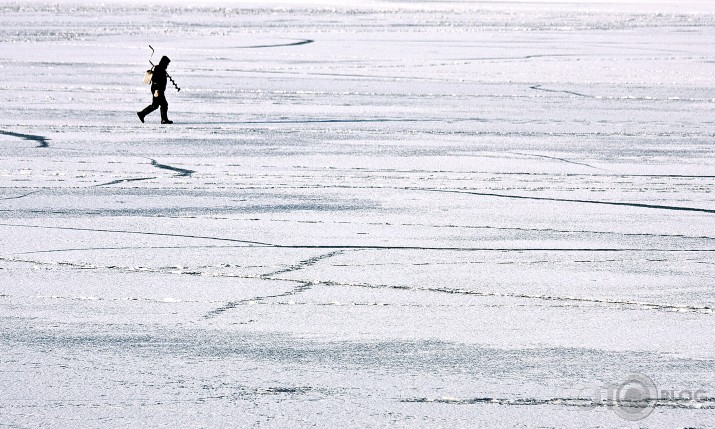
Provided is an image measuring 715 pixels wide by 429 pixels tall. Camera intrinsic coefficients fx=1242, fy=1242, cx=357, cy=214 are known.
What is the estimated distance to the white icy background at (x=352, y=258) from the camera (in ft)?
17.6

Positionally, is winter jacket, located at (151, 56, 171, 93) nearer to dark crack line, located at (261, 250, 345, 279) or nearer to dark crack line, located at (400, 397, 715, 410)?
dark crack line, located at (261, 250, 345, 279)

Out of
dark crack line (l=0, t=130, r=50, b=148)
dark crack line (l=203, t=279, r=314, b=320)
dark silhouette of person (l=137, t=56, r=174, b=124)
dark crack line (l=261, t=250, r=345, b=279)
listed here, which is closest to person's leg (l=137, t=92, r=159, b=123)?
dark silhouette of person (l=137, t=56, r=174, b=124)

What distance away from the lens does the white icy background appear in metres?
5.37

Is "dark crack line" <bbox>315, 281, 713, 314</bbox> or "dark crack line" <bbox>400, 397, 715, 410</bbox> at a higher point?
"dark crack line" <bbox>315, 281, 713, 314</bbox>

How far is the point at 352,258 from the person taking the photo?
322 inches

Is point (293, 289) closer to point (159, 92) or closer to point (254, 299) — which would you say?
point (254, 299)

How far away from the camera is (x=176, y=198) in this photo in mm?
10625

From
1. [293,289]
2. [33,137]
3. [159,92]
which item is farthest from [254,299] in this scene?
[159,92]

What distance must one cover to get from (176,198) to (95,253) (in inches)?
93.9

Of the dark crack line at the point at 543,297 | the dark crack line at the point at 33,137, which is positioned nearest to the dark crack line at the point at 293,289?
the dark crack line at the point at 543,297

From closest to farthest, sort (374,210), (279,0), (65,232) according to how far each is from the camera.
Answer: (65,232)
(374,210)
(279,0)

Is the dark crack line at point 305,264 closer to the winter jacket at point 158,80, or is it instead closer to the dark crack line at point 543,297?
the dark crack line at point 543,297

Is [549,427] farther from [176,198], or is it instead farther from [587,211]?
[176,198]

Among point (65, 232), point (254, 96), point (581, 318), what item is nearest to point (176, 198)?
point (65, 232)
